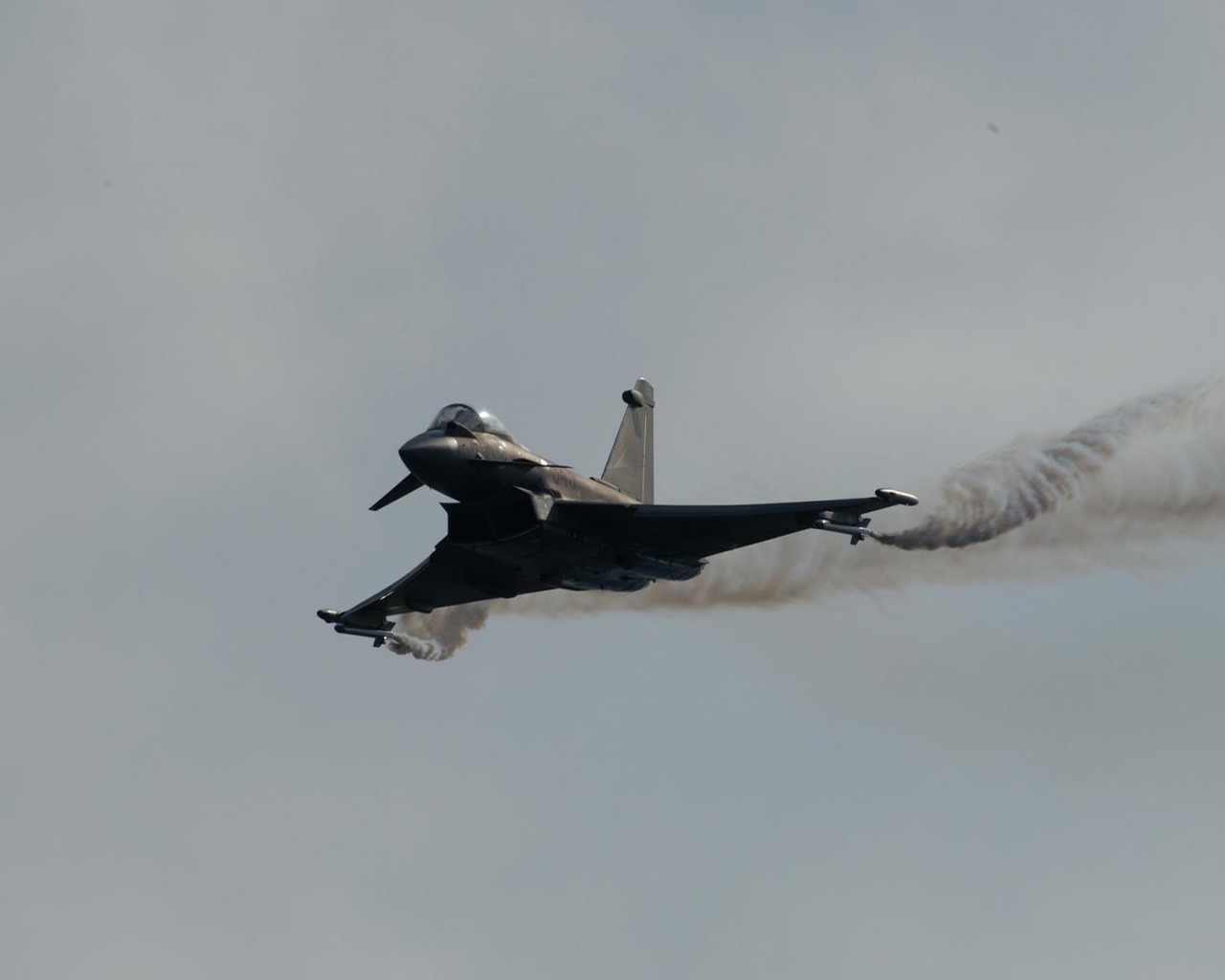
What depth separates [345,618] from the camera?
187ft

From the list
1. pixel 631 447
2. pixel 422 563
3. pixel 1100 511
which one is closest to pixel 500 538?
pixel 422 563

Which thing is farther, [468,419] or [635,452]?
[635,452]

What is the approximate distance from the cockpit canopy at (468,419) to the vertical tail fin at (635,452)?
8895 mm

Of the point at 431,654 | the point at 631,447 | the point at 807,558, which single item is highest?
the point at 631,447

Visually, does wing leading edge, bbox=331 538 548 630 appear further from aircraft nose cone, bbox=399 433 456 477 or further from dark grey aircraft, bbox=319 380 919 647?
aircraft nose cone, bbox=399 433 456 477

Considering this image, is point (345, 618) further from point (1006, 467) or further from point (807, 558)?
point (1006, 467)

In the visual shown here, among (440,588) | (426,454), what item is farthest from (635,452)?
(426,454)

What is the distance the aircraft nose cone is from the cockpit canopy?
88 centimetres

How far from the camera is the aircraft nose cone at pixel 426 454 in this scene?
4803 cm

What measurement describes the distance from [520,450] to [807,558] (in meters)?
10.3

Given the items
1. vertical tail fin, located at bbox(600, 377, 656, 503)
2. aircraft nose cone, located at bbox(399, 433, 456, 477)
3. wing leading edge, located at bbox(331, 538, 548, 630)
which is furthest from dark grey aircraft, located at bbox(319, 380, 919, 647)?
vertical tail fin, located at bbox(600, 377, 656, 503)

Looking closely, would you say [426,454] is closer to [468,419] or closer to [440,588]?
[468,419]

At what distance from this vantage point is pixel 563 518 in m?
49.7

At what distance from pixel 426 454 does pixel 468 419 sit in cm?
199
